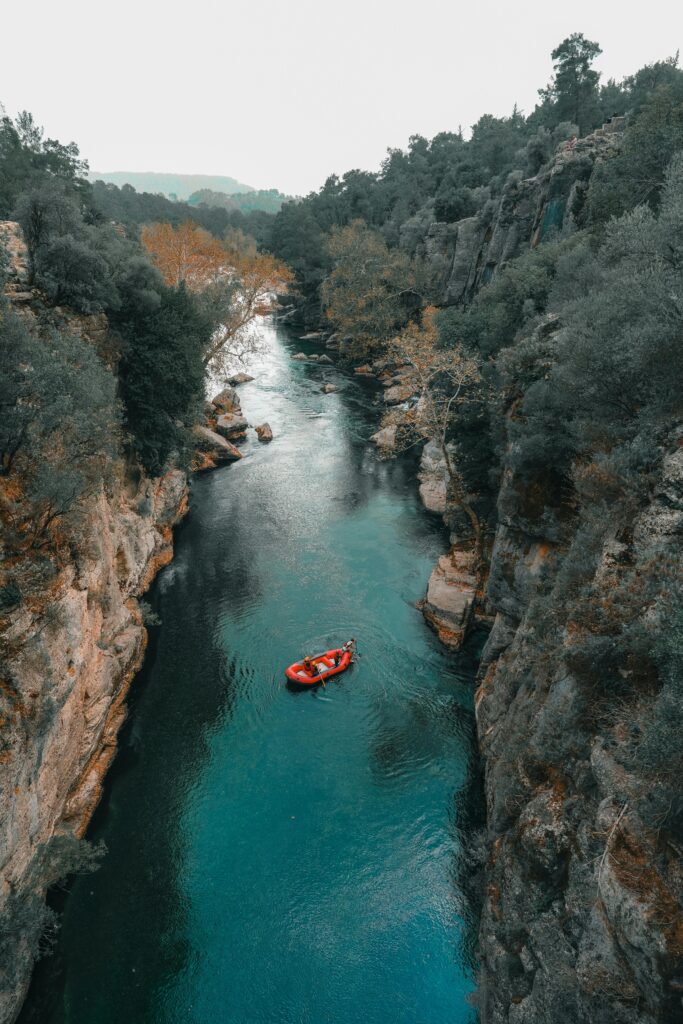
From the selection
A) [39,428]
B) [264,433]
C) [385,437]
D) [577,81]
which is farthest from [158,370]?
[577,81]

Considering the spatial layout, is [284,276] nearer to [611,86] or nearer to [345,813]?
[345,813]

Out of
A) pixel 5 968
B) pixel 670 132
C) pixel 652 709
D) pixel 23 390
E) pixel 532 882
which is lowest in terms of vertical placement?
pixel 5 968

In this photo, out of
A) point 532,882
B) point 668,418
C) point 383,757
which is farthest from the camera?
point 383,757

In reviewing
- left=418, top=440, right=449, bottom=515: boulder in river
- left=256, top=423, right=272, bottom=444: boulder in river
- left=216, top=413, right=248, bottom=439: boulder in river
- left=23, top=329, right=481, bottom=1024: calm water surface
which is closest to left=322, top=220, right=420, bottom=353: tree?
left=256, top=423, right=272, bottom=444: boulder in river

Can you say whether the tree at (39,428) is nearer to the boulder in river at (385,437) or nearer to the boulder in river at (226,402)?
the boulder in river at (385,437)

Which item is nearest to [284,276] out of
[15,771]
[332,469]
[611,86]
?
[332,469]
